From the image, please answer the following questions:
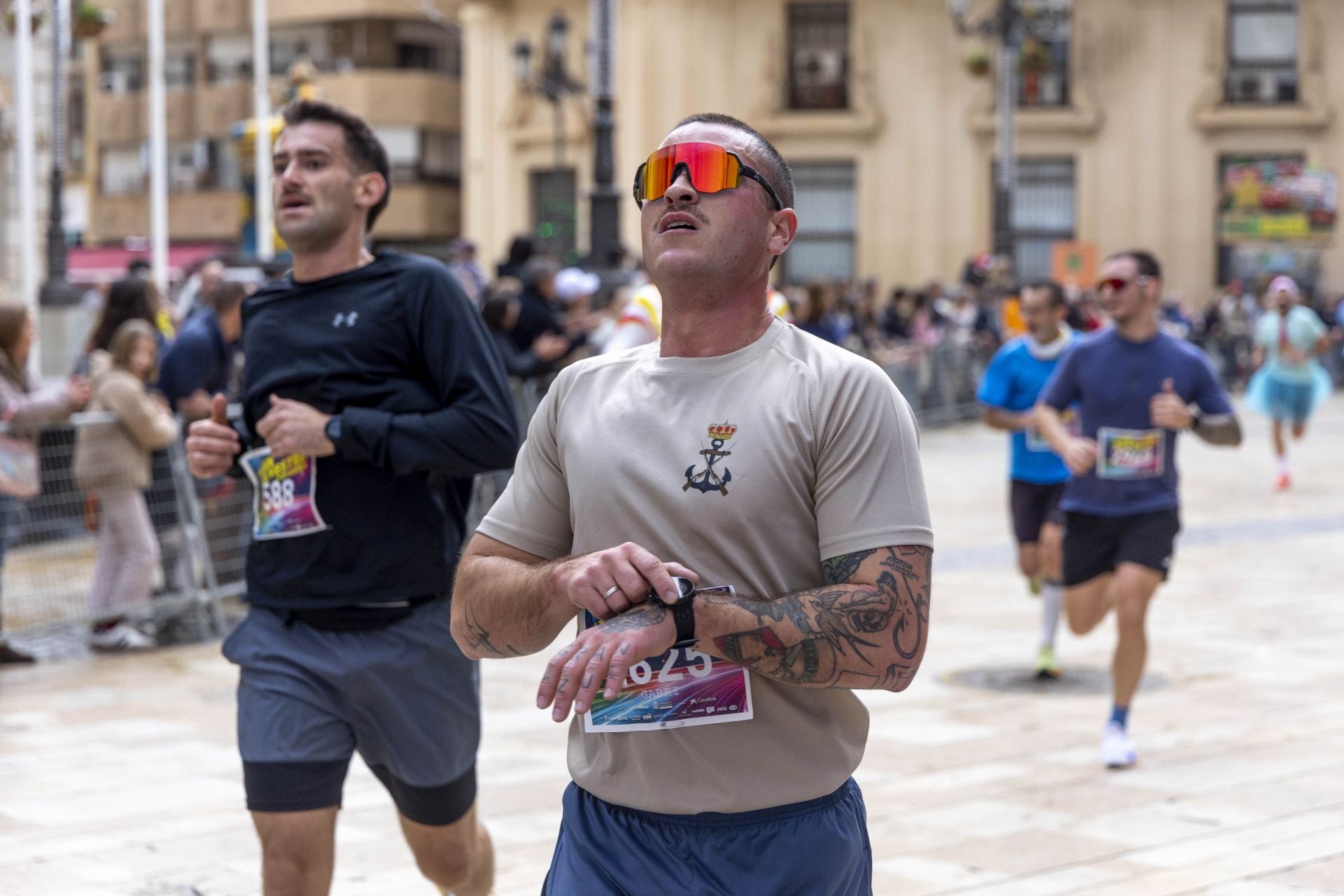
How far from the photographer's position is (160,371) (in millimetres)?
10922

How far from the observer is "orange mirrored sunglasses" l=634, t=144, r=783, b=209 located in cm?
287

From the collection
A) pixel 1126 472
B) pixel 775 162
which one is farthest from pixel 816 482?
pixel 1126 472

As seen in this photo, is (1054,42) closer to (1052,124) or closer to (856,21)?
(1052,124)

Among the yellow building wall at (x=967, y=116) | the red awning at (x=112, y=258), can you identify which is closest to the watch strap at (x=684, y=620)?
the yellow building wall at (x=967, y=116)

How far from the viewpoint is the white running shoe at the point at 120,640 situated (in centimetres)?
988

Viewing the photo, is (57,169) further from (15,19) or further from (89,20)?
(15,19)

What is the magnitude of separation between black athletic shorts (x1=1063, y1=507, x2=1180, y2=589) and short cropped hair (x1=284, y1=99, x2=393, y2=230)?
153 inches

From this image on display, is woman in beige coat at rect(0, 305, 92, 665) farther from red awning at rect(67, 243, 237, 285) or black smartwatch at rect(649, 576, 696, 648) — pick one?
red awning at rect(67, 243, 237, 285)

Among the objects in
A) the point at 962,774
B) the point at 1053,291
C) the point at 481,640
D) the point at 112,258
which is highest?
the point at 112,258

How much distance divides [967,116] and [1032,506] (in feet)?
96.8

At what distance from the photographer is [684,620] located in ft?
8.73

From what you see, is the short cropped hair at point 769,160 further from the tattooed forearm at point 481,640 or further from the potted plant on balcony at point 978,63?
the potted plant on balcony at point 978,63

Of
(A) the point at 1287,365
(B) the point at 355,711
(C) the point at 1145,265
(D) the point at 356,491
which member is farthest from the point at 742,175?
(A) the point at 1287,365

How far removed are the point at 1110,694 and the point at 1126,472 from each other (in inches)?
64.0
